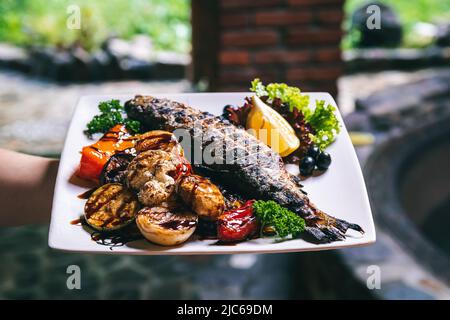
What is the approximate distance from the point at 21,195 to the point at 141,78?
5.50 metres

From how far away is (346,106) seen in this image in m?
6.13

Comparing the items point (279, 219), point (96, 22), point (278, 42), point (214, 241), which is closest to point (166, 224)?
point (214, 241)

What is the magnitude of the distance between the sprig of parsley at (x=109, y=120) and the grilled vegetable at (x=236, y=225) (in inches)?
23.7

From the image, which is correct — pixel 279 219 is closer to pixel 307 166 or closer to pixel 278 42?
→ pixel 307 166

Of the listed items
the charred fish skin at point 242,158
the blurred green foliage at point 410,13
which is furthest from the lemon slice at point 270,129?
the blurred green foliage at point 410,13

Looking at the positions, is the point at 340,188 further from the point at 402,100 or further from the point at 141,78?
the point at 141,78

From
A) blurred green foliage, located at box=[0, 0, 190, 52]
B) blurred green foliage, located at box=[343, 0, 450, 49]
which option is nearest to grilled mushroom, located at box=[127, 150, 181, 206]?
blurred green foliage, located at box=[0, 0, 190, 52]

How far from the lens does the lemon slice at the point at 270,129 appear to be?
196 centimetres

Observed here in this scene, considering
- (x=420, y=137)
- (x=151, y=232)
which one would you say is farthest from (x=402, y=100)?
(x=151, y=232)

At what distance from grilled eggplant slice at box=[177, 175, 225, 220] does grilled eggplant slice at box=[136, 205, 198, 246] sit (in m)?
0.03

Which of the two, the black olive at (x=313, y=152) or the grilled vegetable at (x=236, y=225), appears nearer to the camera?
the grilled vegetable at (x=236, y=225)

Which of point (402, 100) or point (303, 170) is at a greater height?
point (303, 170)

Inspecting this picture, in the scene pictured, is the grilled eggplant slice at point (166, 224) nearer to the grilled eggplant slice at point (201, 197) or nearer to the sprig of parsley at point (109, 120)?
the grilled eggplant slice at point (201, 197)

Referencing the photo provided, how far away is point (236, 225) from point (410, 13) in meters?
7.96
